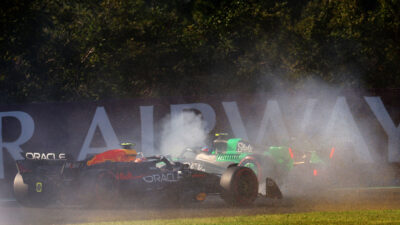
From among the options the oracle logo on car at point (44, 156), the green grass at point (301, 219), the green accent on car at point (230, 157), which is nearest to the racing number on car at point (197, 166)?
the green accent on car at point (230, 157)

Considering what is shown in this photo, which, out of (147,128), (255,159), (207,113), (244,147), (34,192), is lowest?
(34,192)

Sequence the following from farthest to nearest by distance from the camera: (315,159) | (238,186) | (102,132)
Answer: (102,132)
(315,159)
(238,186)

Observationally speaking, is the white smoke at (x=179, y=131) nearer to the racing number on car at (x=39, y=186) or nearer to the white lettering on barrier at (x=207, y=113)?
the white lettering on barrier at (x=207, y=113)

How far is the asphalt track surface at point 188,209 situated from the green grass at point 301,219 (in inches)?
18.8

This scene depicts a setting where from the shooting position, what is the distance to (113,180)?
11586 mm

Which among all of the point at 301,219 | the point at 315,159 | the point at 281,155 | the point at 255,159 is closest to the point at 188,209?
the point at 301,219

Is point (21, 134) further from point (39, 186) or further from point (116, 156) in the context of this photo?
point (116, 156)

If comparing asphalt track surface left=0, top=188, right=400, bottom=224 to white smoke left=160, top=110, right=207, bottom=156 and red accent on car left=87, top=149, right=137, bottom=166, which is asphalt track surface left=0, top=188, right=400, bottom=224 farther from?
white smoke left=160, top=110, right=207, bottom=156

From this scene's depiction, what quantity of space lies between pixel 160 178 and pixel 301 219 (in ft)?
9.32

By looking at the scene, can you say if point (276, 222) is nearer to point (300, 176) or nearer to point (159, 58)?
point (300, 176)

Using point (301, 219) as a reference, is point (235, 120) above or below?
above

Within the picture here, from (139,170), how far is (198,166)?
1979 millimetres

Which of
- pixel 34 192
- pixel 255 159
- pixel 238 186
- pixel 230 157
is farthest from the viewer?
pixel 255 159

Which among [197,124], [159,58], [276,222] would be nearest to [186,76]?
[159,58]
